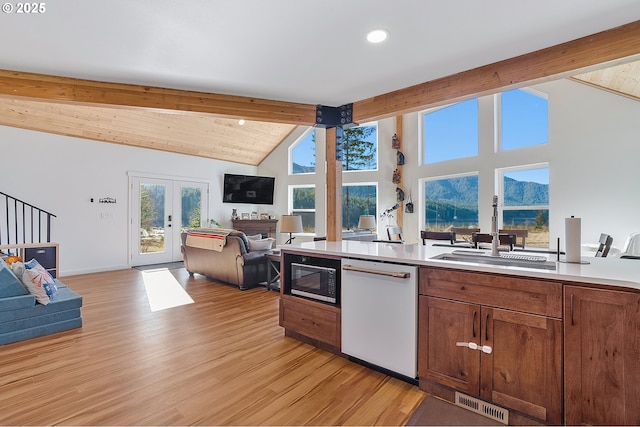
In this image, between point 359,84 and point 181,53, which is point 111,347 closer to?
point 181,53

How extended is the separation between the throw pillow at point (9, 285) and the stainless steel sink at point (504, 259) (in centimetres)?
387

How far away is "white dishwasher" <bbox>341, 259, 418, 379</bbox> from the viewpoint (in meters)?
2.16

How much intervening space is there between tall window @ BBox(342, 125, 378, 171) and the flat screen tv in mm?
2431

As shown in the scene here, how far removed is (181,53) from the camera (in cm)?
236

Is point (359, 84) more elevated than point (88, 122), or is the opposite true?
point (88, 122)

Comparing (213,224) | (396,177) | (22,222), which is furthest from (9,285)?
(396,177)

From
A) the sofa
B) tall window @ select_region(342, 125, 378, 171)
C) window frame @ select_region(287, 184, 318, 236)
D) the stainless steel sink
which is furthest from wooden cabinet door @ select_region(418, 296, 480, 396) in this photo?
window frame @ select_region(287, 184, 318, 236)

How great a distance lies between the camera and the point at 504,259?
2193 mm

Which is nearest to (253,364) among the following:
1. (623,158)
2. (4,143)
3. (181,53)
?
(181,53)

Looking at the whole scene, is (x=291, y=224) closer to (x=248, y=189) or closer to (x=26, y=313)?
(x=248, y=189)

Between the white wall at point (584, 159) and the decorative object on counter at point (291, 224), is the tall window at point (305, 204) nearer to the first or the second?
the decorative object on counter at point (291, 224)

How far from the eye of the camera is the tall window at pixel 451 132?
645cm


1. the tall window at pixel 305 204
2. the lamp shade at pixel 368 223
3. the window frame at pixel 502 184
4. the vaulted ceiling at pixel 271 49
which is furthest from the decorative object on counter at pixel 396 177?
the vaulted ceiling at pixel 271 49

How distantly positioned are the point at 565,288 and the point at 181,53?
115 inches
